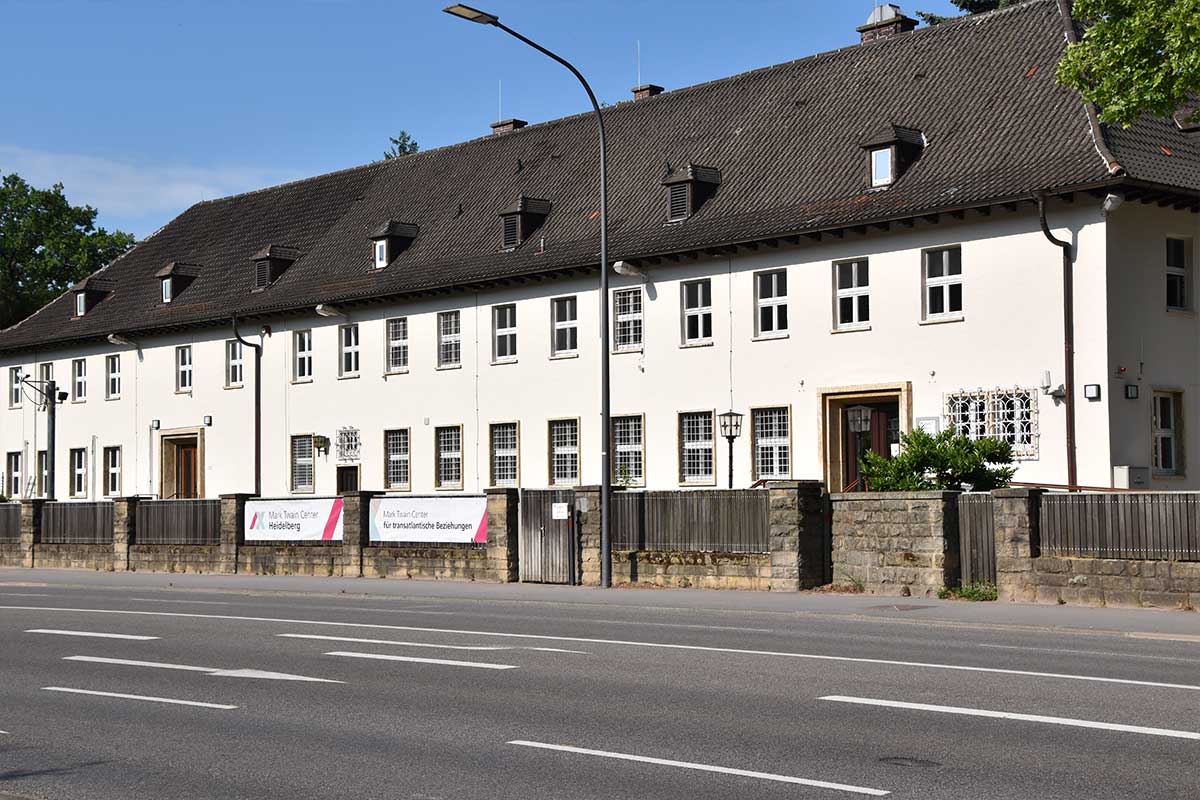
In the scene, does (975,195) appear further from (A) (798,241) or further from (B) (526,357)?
(B) (526,357)

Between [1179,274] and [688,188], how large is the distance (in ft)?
37.5

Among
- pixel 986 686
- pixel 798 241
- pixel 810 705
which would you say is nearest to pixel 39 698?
pixel 810 705

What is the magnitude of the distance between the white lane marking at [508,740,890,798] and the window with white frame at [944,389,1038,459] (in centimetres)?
2167

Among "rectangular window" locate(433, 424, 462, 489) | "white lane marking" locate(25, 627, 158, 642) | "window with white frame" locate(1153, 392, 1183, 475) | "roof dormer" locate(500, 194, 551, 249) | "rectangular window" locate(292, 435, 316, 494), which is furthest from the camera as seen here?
"rectangular window" locate(292, 435, 316, 494)

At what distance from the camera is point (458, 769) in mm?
9180

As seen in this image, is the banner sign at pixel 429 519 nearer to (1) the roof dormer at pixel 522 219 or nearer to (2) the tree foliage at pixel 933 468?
(2) the tree foliage at pixel 933 468

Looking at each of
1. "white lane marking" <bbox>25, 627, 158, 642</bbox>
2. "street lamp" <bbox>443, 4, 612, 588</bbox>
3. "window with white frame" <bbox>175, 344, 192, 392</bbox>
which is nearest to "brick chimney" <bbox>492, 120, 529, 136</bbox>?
"window with white frame" <bbox>175, 344, 192, 392</bbox>

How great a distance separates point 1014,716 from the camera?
10.8 metres

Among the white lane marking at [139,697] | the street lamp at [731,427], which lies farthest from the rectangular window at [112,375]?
the white lane marking at [139,697]

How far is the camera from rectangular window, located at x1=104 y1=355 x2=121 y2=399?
5353 cm

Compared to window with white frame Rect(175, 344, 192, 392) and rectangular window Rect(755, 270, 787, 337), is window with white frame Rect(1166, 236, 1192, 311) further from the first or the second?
window with white frame Rect(175, 344, 192, 392)

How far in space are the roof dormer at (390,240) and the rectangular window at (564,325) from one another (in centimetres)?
710

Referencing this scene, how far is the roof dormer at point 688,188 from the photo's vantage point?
3800 centimetres

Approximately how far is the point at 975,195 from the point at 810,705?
834 inches
